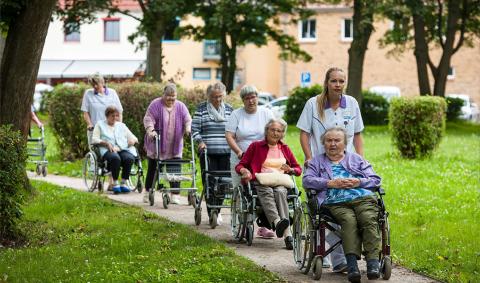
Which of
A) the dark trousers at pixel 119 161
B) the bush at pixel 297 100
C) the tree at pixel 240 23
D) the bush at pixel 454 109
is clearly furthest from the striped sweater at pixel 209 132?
the bush at pixel 454 109

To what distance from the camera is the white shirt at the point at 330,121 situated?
35.0 feet

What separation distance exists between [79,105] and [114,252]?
1440 centimetres

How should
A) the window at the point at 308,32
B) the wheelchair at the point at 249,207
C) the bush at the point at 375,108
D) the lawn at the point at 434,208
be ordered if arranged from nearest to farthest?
the lawn at the point at 434,208, the wheelchair at the point at 249,207, the bush at the point at 375,108, the window at the point at 308,32

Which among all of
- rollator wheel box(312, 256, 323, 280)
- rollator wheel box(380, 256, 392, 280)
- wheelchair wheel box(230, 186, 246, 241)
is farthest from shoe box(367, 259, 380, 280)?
wheelchair wheel box(230, 186, 246, 241)

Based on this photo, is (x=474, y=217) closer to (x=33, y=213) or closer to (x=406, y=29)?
(x=33, y=213)

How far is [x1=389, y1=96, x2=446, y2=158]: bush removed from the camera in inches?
1042

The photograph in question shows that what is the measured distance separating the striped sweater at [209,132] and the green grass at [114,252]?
1.14 metres

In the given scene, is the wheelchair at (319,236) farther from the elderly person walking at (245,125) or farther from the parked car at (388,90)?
the parked car at (388,90)

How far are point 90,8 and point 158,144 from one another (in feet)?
71.5

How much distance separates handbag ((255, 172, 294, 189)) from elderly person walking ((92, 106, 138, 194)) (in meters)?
6.67

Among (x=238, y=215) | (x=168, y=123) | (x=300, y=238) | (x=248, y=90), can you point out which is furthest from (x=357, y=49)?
(x=300, y=238)

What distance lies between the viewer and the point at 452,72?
73125 millimetres

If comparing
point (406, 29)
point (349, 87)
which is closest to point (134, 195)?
point (349, 87)

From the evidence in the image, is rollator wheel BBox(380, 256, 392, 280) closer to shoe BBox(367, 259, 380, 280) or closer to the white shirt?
shoe BBox(367, 259, 380, 280)
